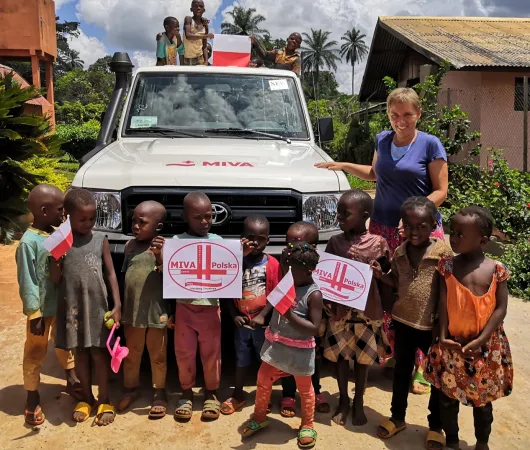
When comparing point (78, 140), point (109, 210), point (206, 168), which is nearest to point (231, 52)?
point (206, 168)

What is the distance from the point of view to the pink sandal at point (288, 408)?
341cm

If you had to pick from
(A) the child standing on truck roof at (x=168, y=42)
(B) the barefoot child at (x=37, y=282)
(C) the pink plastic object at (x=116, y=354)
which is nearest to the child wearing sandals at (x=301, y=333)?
(C) the pink plastic object at (x=116, y=354)

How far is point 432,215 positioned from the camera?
303 cm

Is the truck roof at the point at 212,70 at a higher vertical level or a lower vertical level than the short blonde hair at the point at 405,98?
higher

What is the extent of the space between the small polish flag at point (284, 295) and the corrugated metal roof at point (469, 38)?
10.1 meters

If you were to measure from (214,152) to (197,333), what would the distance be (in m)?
1.39

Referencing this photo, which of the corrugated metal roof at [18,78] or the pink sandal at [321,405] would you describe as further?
the corrugated metal roof at [18,78]

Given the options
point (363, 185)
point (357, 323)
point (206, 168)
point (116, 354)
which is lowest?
point (363, 185)

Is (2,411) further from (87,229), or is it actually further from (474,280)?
(474,280)

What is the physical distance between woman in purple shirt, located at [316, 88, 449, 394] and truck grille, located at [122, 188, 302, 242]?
2.03ft

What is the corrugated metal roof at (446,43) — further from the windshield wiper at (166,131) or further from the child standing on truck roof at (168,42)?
the windshield wiper at (166,131)

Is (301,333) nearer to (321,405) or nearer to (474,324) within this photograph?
(321,405)

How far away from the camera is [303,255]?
117 inches

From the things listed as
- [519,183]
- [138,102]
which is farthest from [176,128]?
[519,183]
